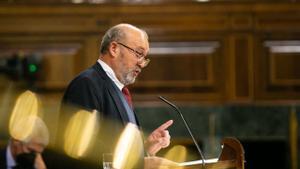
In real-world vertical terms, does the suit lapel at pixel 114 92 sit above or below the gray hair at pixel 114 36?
below

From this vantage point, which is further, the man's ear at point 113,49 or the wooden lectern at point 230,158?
the man's ear at point 113,49

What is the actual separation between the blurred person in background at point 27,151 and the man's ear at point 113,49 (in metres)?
1.61

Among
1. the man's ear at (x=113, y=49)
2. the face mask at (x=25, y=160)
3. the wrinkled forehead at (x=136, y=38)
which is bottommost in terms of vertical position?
the face mask at (x=25, y=160)

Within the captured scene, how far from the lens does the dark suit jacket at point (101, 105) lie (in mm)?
3230

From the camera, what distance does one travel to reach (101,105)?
10.8ft

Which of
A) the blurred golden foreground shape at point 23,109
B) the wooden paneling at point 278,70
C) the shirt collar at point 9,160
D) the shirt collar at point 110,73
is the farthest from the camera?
the wooden paneling at point 278,70

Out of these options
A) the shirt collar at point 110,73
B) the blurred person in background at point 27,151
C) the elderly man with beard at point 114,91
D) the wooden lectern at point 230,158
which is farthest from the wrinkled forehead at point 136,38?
the blurred person in background at point 27,151

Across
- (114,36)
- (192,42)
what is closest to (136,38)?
(114,36)

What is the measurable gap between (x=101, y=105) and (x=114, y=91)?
0.41 feet

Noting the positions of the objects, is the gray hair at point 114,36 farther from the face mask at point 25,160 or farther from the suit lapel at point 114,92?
the face mask at point 25,160

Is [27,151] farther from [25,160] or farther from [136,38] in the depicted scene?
[136,38]

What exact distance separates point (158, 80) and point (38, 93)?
0.96 metres

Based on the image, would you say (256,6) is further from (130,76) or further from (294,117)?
(130,76)

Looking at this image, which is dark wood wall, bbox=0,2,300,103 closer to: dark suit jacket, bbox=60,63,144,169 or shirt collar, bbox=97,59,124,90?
shirt collar, bbox=97,59,124,90
